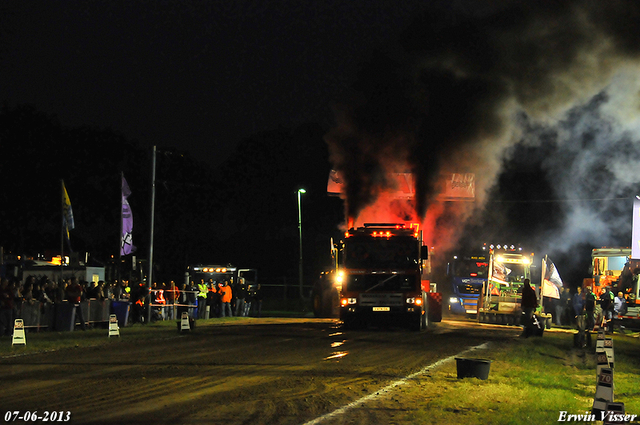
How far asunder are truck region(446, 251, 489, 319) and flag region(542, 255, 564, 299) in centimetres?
692

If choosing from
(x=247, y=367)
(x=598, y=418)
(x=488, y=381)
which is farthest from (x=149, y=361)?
(x=598, y=418)

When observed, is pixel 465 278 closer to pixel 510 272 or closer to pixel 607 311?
pixel 510 272

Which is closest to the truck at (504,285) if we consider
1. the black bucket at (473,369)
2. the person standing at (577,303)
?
the person standing at (577,303)

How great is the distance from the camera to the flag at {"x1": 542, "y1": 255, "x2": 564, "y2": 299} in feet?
93.8

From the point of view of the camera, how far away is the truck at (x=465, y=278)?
121ft

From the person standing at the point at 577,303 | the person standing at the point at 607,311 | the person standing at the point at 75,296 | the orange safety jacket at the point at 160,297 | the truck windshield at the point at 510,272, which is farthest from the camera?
the truck windshield at the point at 510,272

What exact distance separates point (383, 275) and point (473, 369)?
11.1 metres

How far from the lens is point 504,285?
31.8 meters

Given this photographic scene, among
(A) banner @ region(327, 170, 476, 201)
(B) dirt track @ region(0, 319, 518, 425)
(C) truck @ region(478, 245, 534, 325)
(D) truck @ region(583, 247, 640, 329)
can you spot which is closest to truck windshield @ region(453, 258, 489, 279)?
(A) banner @ region(327, 170, 476, 201)

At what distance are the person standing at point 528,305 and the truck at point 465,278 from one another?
14085 mm

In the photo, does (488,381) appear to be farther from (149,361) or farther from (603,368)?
(149,361)

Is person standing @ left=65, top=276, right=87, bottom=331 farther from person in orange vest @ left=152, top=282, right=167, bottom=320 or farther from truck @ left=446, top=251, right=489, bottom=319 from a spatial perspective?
truck @ left=446, top=251, right=489, bottom=319

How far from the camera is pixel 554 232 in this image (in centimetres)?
5609

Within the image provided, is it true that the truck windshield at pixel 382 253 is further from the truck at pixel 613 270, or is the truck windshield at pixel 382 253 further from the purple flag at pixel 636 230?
the truck at pixel 613 270
